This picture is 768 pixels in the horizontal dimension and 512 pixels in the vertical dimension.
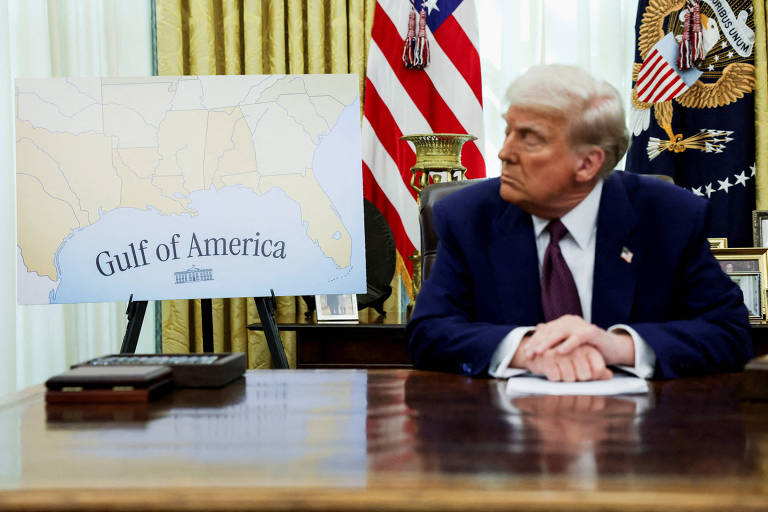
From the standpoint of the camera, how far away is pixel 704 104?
330cm

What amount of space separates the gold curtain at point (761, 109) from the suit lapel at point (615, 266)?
82.0 inches

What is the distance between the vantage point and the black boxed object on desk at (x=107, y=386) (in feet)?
3.59

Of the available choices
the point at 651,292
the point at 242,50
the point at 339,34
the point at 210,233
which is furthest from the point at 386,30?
the point at 651,292

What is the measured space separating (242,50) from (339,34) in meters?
0.47

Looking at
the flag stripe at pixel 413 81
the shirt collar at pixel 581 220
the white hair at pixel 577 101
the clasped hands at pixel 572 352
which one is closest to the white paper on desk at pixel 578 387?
the clasped hands at pixel 572 352

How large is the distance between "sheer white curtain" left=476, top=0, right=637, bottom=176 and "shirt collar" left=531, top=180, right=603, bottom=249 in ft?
6.66

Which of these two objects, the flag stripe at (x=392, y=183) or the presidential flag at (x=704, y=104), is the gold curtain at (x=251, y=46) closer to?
the flag stripe at (x=392, y=183)

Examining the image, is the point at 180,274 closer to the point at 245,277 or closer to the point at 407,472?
the point at 245,277

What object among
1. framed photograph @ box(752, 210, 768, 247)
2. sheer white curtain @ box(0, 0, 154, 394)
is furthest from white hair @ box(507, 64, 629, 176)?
sheer white curtain @ box(0, 0, 154, 394)

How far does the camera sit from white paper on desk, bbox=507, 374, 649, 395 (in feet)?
3.58

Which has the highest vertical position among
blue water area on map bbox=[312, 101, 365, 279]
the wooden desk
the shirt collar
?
blue water area on map bbox=[312, 101, 365, 279]

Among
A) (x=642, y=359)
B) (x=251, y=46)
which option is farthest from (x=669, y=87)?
(x=642, y=359)

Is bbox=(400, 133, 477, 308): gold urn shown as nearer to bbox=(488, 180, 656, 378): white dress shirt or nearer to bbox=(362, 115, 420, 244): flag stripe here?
bbox=(362, 115, 420, 244): flag stripe

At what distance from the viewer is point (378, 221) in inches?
125
